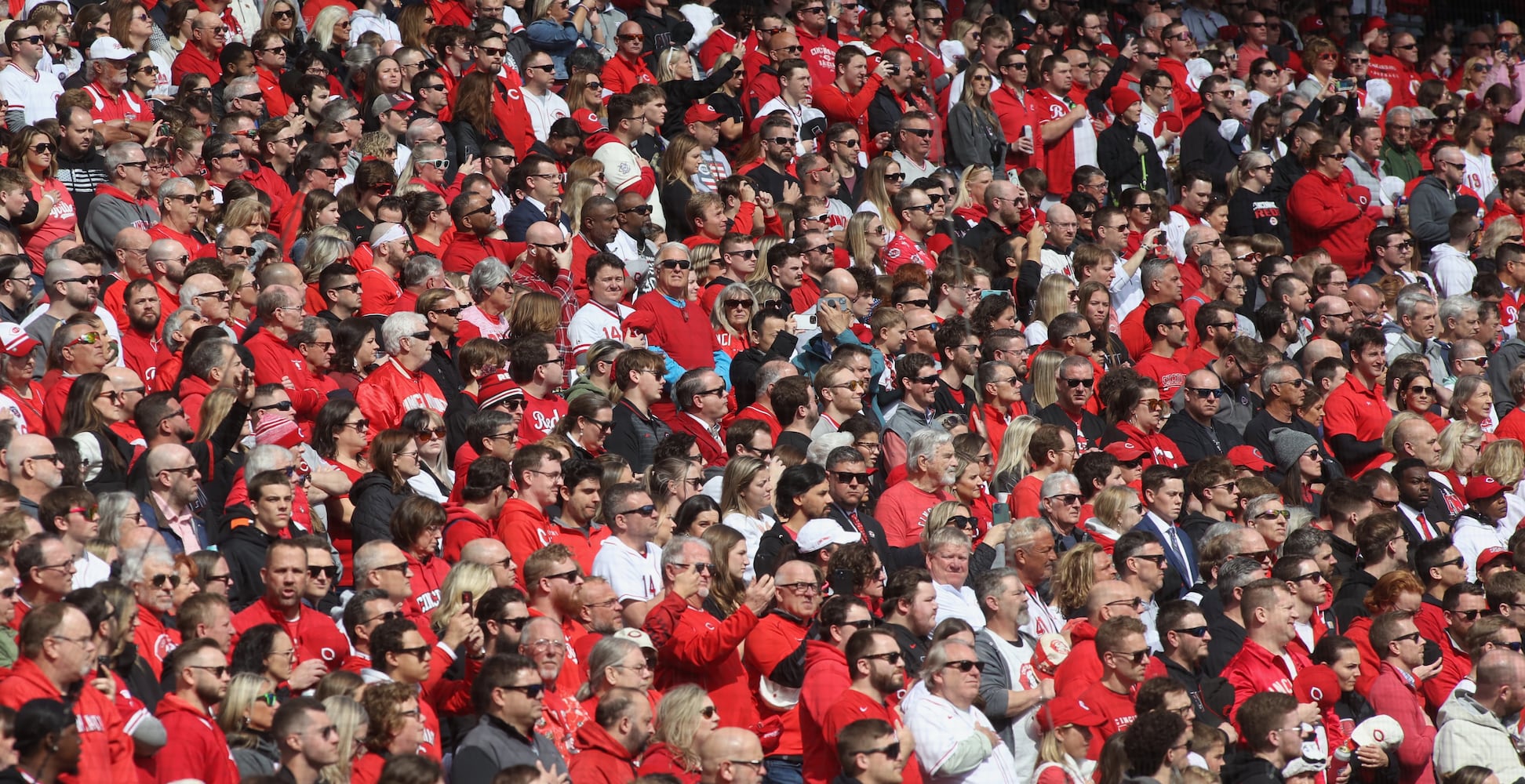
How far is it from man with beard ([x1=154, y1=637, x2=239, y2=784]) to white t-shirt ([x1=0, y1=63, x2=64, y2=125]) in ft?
20.5

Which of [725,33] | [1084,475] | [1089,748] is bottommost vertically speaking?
[725,33]

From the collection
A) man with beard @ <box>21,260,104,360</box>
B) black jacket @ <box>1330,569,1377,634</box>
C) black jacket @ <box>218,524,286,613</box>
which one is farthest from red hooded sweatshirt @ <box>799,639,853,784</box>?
man with beard @ <box>21,260,104,360</box>

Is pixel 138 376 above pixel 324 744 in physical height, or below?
below

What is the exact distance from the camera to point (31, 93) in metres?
12.0

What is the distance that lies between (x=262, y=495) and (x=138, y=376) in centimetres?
170

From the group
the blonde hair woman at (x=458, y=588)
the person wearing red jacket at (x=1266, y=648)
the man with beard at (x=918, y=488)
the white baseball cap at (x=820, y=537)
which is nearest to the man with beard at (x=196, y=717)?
the blonde hair woman at (x=458, y=588)

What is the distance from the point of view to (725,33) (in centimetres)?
1523

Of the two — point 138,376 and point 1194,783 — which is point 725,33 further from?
point 1194,783

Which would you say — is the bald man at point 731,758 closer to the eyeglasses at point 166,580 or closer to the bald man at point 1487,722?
the eyeglasses at point 166,580

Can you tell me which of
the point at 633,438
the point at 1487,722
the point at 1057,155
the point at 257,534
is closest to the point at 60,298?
the point at 257,534

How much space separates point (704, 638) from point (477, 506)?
1.63 metres

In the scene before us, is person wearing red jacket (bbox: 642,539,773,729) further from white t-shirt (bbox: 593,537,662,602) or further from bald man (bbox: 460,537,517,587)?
bald man (bbox: 460,537,517,587)

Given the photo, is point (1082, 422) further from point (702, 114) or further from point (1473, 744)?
point (702, 114)

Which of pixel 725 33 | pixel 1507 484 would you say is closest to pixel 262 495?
pixel 1507 484
